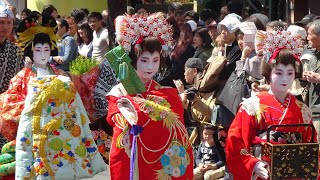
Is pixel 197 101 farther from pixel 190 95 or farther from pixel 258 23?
pixel 258 23

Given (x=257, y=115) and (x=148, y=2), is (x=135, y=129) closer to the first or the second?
(x=257, y=115)

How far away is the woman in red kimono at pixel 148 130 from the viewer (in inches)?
233

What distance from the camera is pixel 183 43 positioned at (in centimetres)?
994

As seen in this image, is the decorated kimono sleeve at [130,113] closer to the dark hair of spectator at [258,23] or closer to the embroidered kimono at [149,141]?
the embroidered kimono at [149,141]

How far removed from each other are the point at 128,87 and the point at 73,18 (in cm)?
755

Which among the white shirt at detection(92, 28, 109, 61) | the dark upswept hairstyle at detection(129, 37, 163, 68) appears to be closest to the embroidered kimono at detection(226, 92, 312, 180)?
the dark upswept hairstyle at detection(129, 37, 163, 68)

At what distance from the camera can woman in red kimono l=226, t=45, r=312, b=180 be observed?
5.73 metres

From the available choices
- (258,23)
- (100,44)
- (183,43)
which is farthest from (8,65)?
(100,44)

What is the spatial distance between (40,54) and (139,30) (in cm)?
97

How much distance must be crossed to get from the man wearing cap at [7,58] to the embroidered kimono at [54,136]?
3.64ft

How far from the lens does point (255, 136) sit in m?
5.79

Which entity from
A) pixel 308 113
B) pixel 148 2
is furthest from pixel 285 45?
pixel 148 2

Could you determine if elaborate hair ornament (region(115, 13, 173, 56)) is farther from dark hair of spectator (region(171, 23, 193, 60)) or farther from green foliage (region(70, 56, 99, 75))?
dark hair of spectator (region(171, 23, 193, 60))

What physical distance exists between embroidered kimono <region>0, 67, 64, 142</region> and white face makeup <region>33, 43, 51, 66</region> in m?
0.08
